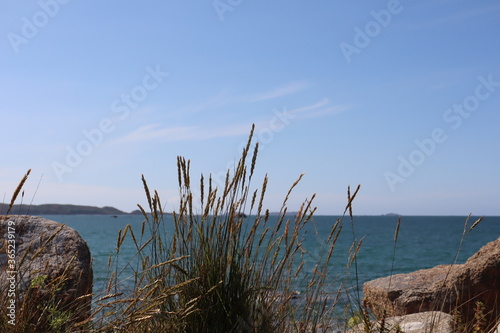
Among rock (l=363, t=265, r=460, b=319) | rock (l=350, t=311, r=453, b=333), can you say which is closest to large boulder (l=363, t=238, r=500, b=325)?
rock (l=363, t=265, r=460, b=319)

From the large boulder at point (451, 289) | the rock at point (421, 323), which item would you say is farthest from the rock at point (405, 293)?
the rock at point (421, 323)

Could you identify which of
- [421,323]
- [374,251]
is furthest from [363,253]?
[421,323]

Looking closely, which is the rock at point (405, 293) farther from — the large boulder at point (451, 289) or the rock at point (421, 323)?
the rock at point (421, 323)

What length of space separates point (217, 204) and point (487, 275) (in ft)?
12.4

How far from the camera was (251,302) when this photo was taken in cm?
313

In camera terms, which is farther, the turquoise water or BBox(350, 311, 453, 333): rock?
the turquoise water

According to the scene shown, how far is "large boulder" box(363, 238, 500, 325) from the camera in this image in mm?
5559

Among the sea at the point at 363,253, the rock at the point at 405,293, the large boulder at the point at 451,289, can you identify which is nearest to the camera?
the sea at the point at 363,253

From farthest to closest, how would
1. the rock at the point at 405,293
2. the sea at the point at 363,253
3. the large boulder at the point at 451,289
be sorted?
the rock at the point at 405,293 < the large boulder at the point at 451,289 < the sea at the point at 363,253

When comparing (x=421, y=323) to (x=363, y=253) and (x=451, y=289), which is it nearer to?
(x=451, y=289)

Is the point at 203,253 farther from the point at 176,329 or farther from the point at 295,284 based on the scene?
the point at 295,284

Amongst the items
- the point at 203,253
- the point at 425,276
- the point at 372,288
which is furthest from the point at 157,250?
the point at 425,276

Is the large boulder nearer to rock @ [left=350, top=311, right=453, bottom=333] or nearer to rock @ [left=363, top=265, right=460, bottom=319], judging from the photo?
rock @ [left=363, top=265, right=460, bottom=319]

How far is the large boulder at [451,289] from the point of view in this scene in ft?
18.2
